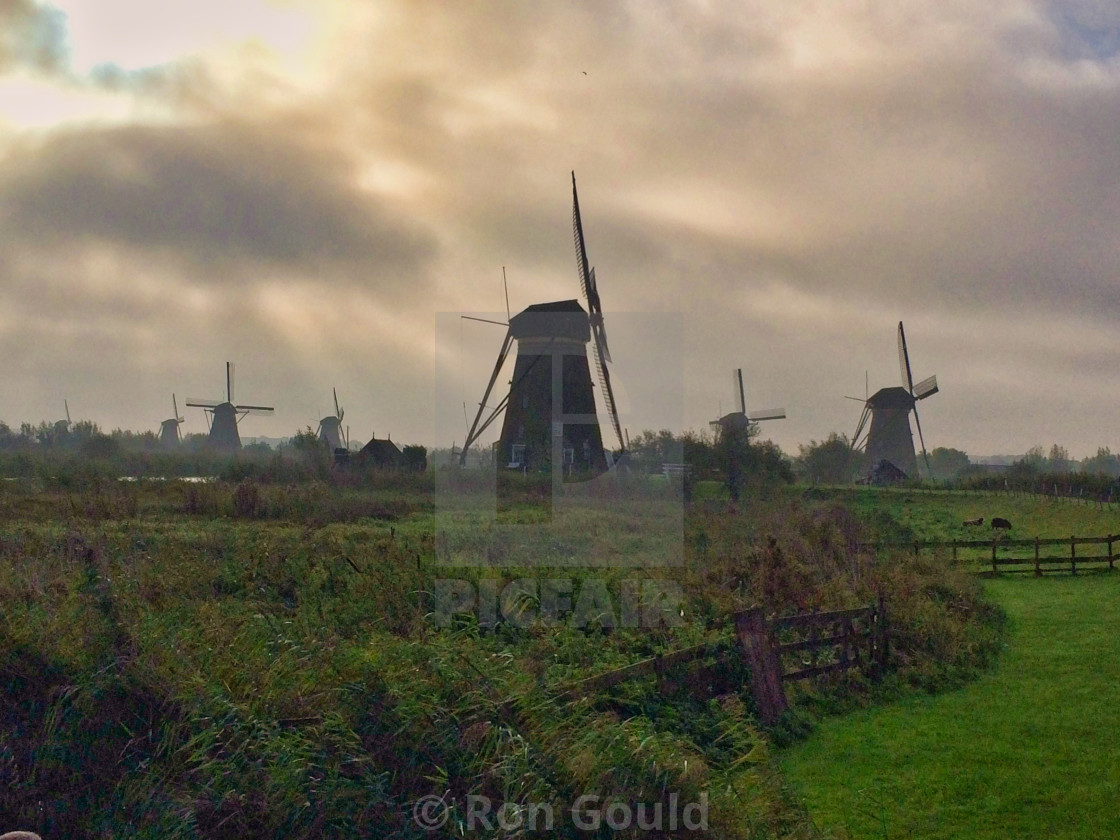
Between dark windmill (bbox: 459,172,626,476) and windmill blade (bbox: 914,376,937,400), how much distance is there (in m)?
34.5

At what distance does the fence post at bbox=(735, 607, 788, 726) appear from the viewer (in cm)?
770

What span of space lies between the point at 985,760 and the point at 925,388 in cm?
5821

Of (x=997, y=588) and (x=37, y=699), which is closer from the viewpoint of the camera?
(x=37, y=699)

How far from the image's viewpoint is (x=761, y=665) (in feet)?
25.5

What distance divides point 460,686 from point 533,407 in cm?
2790

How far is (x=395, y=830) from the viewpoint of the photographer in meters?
4.23

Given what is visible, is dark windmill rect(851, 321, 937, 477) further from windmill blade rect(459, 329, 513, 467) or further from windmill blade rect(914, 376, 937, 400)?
windmill blade rect(459, 329, 513, 467)

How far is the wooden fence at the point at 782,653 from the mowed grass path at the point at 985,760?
537mm

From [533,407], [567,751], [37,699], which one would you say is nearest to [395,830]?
[567,751]

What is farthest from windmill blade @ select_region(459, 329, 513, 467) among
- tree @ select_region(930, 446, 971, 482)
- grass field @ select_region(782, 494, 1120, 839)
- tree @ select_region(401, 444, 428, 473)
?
tree @ select_region(930, 446, 971, 482)

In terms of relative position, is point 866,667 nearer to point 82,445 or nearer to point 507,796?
point 507,796

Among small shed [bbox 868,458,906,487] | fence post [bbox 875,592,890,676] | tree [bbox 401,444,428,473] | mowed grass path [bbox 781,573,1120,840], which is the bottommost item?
mowed grass path [bbox 781,573,1120,840]

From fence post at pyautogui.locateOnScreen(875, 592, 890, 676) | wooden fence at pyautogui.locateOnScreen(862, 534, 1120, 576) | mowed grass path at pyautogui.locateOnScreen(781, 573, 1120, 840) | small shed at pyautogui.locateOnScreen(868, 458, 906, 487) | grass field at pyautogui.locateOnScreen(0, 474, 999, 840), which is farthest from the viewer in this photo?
small shed at pyautogui.locateOnScreen(868, 458, 906, 487)

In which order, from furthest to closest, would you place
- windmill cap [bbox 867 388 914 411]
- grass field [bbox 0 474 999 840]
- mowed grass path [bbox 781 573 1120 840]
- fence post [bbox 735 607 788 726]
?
windmill cap [bbox 867 388 914 411] → fence post [bbox 735 607 788 726] → mowed grass path [bbox 781 573 1120 840] → grass field [bbox 0 474 999 840]
